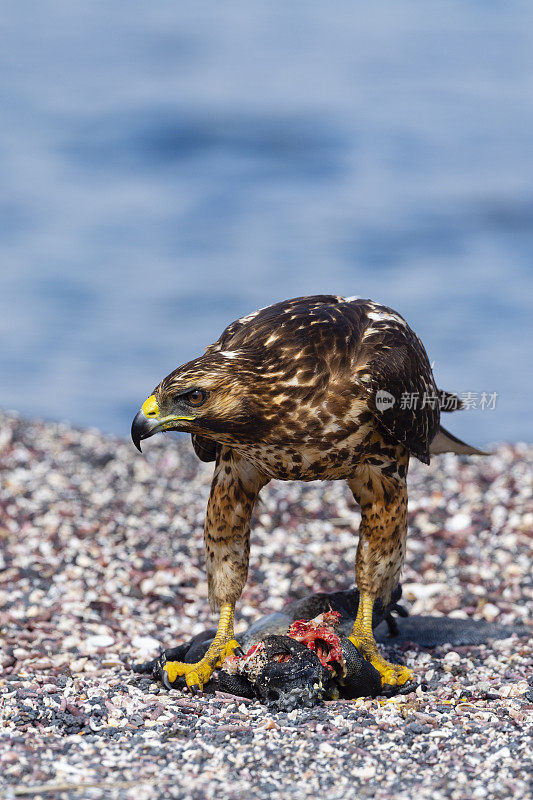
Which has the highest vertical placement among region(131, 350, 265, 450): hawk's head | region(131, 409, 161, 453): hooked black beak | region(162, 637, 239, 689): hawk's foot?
region(131, 350, 265, 450): hawk's head

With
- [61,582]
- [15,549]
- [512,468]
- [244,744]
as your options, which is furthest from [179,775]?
[512,468]

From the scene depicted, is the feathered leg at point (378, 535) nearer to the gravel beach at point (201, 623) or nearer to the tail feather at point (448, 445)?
the gravel beach at point (201, 623)

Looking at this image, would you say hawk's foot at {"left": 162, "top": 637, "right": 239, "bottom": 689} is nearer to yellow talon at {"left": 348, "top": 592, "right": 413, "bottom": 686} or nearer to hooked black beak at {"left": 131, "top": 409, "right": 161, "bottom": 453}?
yellow talon at {"left": 348, "top": 592, "right": 413, "bottom": 686}

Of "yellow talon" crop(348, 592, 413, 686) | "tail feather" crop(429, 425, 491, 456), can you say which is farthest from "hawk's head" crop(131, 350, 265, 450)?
"tail feather" crop(429, 425, 491, 456)

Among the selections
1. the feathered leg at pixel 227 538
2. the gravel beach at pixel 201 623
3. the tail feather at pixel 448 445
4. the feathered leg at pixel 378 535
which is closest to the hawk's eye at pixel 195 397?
the feathered leg at pixel 227 538

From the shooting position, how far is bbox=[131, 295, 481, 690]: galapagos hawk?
3.69 metres

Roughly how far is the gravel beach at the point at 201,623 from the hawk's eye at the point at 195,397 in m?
1.17

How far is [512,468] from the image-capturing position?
26.0 ft

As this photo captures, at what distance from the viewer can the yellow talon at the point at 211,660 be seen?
13.4ft

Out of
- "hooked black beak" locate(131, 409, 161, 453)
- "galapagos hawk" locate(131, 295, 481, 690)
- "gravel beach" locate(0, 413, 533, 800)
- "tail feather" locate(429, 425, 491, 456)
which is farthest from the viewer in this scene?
"tail feather" locate(429, 425, 491, 456)

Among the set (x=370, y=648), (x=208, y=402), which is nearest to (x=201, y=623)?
(x=370, y=648)

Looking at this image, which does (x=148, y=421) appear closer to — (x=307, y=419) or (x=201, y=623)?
(x=307, y=419)

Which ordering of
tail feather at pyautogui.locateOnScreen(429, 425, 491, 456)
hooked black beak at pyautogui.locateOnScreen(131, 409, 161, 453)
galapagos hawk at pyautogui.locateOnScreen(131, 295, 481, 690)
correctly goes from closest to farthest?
hooked black beak at pyautogui.locateOnScreen(131, 409, 161, 453), galapagos hawk at pyautogui.locateOnScreen(131, 295, 481, 690), tail feather at pyautogui.locateOnScreen(429, 425, 491, 456)

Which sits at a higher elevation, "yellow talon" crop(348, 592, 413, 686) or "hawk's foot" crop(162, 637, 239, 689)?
"yellow talon" crop(348, 592, 413, 686)
